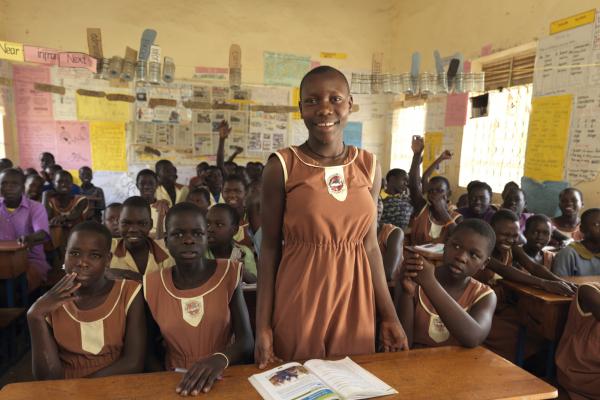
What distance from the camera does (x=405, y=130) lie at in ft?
20.5

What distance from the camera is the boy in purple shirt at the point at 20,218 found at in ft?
10.1

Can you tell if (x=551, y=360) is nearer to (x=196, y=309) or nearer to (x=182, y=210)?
(x=196, y=309)

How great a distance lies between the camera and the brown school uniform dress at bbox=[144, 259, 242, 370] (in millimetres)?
1467

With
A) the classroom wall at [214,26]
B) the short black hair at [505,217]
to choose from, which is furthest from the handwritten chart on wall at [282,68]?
the short black hair at [505,217]

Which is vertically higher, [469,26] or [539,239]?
[469,26]

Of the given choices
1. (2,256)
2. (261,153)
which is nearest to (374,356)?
(2,256)

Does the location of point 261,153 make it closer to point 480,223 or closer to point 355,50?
point 355,50

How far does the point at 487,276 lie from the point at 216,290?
65.1 inches

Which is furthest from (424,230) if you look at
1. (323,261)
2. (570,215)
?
(323,261)

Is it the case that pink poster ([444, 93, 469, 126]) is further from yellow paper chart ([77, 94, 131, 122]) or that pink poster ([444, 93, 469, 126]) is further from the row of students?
yellow paper chart ([77, 94, 131, 122])

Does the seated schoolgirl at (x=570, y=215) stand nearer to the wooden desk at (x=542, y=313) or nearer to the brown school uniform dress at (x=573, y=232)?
the brown school uniform dress at (x=573, y=232)

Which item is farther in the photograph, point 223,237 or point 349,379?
point 223,237

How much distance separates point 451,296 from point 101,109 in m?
5.62

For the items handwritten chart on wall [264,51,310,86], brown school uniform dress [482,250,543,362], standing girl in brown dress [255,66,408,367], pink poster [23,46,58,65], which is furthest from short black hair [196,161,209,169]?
standing girl in brown dress [255,66,408,367]
